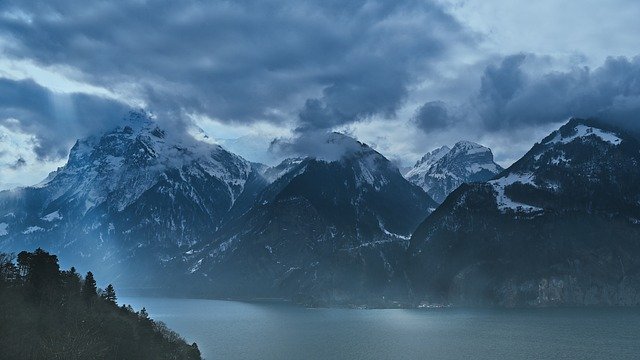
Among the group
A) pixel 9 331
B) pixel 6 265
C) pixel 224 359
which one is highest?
pixel 6 265

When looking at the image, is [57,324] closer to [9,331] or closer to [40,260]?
[9,331]

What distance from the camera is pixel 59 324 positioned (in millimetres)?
127625

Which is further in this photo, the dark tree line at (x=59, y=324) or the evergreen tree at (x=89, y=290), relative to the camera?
the evergreen tree at (x=89, y=290)

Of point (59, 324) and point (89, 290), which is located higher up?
point (89, 290)

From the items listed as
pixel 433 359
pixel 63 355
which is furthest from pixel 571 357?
pixel 63 355

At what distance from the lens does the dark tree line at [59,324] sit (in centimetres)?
10219

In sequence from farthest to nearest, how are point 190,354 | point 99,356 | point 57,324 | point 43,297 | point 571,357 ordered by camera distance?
point 571,357
point 190,354
point 43,297
point 57,324
point 99,356

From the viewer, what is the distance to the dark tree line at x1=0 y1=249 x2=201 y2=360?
102188 mm

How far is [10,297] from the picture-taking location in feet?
416

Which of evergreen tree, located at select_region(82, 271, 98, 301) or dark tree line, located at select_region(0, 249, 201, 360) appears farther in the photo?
evergreen tree, located at select_region(82, 271, 98, 301)

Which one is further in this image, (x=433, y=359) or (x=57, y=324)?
(x=433, y=359)

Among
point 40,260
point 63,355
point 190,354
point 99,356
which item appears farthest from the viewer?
point 190,354

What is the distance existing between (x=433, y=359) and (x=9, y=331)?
439ft

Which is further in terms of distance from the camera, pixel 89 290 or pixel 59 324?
pixel 89 290
